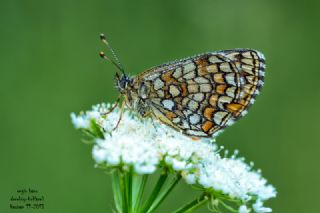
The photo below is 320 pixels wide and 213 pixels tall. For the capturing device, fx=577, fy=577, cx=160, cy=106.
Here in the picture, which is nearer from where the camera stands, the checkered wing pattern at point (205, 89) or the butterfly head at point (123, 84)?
the checkered wing pattern at point (205, 89)

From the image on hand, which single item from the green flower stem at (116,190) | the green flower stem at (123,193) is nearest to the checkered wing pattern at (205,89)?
the green flower stem at (116,190)

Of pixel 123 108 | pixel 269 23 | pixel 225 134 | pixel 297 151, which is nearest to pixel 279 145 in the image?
pixel 297 151

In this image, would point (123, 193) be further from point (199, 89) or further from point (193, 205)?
point (199, 89)

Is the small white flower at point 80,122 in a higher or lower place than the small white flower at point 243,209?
higher

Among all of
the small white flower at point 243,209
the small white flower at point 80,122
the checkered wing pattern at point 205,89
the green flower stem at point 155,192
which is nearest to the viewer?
the green flower stem at point 155,192

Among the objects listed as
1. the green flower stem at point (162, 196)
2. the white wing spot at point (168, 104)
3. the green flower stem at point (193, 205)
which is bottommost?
the green flower stem at point (193, 205)

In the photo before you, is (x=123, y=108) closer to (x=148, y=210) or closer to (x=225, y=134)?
(x=148, y=210)

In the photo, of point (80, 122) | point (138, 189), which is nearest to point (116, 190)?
point (138, 189)

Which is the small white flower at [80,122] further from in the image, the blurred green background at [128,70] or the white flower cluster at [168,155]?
the blurred green background at [128,70]
